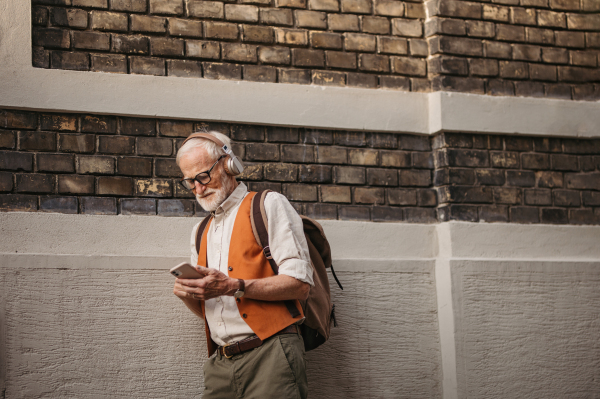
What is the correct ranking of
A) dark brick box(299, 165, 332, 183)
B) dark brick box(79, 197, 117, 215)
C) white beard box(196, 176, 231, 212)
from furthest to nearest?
1. dark brick box(299, 165, 332, 183)
2. dark brick box(79, 197, 117, 215)
3. white beard box(196, 176, 231, 212)

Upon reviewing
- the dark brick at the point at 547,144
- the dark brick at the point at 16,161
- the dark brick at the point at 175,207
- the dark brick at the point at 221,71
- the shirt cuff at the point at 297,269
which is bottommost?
the shirt cuff at the point at 297,269

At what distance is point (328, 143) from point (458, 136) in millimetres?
907

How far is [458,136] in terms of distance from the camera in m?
3.85

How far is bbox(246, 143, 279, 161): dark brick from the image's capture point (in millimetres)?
3592

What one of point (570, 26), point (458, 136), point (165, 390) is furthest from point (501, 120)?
point (165, 390)

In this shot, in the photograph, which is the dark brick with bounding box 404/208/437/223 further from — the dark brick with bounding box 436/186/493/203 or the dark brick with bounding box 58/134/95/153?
the dark brick with bounding box 58/134/95/153

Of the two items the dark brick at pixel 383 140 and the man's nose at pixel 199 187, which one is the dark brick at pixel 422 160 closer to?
the dark brick at pixel 383 140

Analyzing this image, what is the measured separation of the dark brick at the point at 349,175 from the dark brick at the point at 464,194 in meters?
0.55

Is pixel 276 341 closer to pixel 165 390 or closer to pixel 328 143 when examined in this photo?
pixel 165 390

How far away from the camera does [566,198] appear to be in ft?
13.1

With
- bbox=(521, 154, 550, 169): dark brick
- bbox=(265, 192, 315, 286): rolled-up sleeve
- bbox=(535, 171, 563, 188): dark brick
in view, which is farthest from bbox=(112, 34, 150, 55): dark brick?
bbox=(535, 171, 563, 188): dark brick

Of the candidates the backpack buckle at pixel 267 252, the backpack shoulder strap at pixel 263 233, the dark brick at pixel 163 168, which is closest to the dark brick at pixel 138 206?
the dark brick at pixel 163 168

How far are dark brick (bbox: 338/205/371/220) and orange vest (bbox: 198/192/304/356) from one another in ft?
3.43

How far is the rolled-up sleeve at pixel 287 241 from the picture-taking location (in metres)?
2.62
